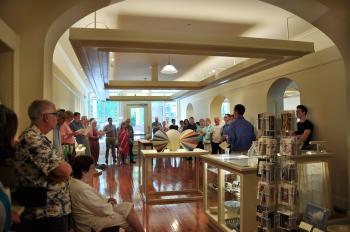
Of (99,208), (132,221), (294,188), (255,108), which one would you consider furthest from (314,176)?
(255,108)

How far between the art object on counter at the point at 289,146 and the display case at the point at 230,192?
69cm

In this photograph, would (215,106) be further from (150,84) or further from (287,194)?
(287,194)

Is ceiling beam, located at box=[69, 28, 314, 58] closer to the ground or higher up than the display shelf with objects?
higher up

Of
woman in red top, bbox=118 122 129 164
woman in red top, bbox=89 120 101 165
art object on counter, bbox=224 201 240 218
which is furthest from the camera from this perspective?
woman in red top, bbox=118 122 129 164

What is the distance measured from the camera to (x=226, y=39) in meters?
3.82

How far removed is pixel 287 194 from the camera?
2.09 m

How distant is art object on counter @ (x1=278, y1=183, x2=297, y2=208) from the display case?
0.68 meters

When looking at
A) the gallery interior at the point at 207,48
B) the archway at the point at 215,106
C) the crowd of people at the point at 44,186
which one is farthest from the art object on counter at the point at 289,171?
the archway at the point at 215,106

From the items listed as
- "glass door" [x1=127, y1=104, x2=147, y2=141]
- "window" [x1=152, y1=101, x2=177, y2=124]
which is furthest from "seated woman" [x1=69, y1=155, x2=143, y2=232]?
"window" [x1=152, y1=101, x2=177, y2=124]

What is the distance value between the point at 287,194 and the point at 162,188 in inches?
149

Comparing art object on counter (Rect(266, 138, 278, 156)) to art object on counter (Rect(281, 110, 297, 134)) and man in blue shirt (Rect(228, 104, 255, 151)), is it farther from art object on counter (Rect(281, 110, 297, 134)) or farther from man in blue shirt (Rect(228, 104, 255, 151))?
man in blue shirt (Rect(228, 104, 255, 151))

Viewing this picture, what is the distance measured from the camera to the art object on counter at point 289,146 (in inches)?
84.1

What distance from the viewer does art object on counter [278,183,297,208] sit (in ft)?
6.80

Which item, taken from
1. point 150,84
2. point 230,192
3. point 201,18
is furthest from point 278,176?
point 150,84
